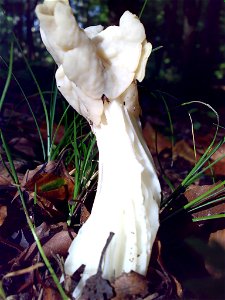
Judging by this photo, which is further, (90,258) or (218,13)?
(218,13)

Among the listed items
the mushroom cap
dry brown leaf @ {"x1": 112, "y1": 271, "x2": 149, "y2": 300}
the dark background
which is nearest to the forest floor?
dry brown leaf @ {"x1": 112, "y1": 271, "x2": 149, "y2": 300}

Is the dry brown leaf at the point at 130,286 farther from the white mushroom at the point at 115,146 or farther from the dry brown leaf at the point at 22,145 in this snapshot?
the dry brown leaf at the point at 22,145

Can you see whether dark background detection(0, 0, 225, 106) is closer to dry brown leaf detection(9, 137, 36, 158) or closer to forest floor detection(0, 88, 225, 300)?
dry brown leaf detection(9, 137, 36, 158)

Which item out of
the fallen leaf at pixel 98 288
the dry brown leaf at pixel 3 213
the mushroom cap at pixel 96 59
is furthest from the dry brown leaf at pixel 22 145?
the fallen leaf at pixel 98 288

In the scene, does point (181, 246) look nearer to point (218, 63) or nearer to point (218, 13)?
point (218, 13)

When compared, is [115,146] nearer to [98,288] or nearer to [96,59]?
[96,59]

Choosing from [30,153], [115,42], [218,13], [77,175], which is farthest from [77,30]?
[218,13]
